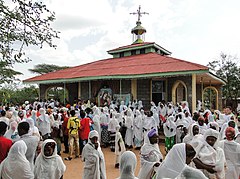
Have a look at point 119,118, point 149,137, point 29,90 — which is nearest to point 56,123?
point 119,118

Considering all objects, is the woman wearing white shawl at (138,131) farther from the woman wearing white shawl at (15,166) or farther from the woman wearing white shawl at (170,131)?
the woman wearing white shawl at (15,166)

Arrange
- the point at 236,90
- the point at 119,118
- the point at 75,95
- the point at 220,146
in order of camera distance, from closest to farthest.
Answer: the point at 220,146 → the point at 119,118 → the point at 75,95 → the point at 236,90

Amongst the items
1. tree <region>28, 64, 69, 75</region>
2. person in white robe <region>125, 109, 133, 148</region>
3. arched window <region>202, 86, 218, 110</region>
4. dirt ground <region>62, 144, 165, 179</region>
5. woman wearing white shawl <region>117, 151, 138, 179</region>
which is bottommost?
dirt ground <region>62, 144, 165, 179</region>

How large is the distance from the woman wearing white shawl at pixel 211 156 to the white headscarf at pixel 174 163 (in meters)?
1.22

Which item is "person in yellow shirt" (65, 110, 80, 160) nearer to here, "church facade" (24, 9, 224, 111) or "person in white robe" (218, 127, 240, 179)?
"person in white robe" (218, 127, 240, 179)

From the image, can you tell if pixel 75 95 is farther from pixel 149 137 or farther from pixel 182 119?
pixel 149 137

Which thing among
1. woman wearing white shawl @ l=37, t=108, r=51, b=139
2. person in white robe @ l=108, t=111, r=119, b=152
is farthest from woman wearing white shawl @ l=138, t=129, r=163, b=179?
person in white robe @ l=108, t=111, r=119, b=152

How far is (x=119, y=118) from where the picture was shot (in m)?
11.9

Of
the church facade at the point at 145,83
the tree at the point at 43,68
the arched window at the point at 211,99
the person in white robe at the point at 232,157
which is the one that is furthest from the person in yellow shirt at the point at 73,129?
the tree at the point at 43,68

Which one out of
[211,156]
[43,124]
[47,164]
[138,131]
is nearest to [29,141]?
[47,164]

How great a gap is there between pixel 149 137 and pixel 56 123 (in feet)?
20.3

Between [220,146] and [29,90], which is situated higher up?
[29,90]

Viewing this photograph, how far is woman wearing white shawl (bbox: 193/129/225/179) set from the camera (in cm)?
425

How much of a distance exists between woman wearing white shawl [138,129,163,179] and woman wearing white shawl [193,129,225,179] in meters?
0.68
